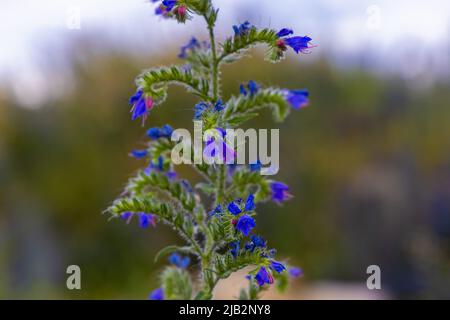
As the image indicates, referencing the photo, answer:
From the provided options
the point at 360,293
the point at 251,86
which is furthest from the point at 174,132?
the point at 360,293

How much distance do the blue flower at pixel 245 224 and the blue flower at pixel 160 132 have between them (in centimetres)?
101

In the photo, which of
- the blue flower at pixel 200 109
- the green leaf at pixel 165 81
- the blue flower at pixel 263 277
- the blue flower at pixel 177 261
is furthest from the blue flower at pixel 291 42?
the blue flower at pixel 177 261

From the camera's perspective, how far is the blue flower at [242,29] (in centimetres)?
307

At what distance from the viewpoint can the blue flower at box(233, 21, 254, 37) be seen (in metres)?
3.07

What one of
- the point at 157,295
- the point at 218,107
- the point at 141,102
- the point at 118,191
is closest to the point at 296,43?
the point at 218,107

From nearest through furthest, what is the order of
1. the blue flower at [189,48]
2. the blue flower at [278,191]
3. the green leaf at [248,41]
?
the green leaf at [248,41] < the blue flower at [189,48] < the blue flower at [278,191]

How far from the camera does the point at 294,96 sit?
11.3 feet

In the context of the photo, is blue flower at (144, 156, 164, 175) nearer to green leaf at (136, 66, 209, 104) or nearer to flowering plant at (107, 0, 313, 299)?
flowering plant at (107, 0, 313, 299)

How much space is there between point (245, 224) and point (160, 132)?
110 centimetres

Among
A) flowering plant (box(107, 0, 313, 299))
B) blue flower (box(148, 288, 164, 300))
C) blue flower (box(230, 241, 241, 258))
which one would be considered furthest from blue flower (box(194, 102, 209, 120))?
blue flower (box(148, 288, 164, 300))

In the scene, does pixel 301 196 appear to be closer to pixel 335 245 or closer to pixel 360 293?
pixel 335 245

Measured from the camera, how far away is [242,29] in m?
3.08

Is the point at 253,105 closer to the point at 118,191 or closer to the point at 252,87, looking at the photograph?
the point at 252,87

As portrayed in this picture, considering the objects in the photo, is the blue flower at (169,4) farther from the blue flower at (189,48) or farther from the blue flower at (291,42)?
the blue flower at (291,42)
